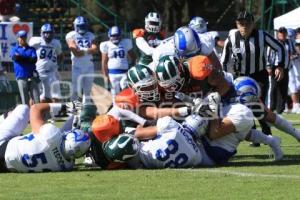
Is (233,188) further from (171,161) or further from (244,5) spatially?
(244,5)

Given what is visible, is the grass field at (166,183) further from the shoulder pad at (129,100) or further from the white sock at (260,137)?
the shoulder pad at (129,100)

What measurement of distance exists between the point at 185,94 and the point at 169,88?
0.35 meters

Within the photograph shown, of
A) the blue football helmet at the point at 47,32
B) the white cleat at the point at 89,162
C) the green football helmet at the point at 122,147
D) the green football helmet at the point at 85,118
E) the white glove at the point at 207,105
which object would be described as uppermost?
the blue football helmet at the point at 47,32

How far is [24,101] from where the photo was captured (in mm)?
17859

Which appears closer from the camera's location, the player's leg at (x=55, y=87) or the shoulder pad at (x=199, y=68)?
the shoulder pad at (x=199, y=68)

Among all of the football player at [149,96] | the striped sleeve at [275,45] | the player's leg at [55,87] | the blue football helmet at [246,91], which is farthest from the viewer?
the player's leg at [55,87]

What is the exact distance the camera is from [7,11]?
908 inches

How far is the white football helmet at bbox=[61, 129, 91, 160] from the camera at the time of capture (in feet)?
26.9

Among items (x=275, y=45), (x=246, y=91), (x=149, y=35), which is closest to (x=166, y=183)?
(x=246, y=91)

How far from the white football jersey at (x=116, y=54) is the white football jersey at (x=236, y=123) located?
10.5 meters

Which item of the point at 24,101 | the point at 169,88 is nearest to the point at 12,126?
the point at 169,88

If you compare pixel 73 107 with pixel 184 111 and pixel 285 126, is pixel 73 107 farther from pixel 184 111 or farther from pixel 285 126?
pixel 285 126

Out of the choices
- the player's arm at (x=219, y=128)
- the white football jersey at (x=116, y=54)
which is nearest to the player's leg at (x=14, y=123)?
the player's arm at (x=219, y=128)

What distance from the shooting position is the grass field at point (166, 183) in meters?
6.93
